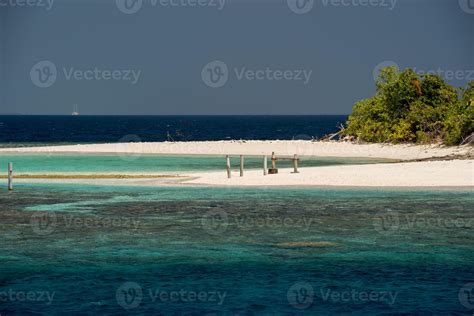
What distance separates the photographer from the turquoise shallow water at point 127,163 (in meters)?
53.6

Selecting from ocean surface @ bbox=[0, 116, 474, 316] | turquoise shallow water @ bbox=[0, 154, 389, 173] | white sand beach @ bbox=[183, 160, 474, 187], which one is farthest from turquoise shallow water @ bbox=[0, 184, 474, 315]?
turquoise shallow water @ bbox=[0, 154, 389, 173]

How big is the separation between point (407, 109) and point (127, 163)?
28.3 metres

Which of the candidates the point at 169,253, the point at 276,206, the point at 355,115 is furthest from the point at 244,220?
the point at 355,115

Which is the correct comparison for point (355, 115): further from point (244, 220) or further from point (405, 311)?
point (405, 311)

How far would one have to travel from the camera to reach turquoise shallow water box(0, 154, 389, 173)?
53.6 metres

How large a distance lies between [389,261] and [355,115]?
196 ft

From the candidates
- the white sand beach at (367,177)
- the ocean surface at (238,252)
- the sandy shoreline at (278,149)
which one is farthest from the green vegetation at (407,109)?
the ocean surface at (238,252)

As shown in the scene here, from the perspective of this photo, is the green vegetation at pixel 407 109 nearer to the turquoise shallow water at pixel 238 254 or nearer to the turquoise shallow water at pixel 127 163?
the turquoise shallow water at pixel 127 163

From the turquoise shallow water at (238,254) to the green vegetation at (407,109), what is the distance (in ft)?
119

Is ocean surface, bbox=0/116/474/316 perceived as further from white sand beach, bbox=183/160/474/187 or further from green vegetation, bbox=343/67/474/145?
green vegetation, bbox=343/67/474/145

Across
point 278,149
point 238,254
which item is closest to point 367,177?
point 238,254

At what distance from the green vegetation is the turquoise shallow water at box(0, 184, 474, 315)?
3612 cm

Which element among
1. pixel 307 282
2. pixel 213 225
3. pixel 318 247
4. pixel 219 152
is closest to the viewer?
pixel 307 282

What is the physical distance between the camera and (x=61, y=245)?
79.9 ft
